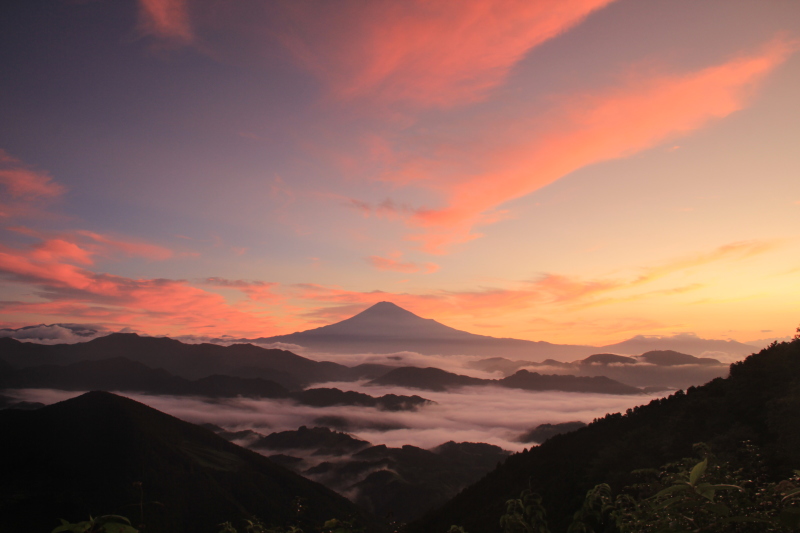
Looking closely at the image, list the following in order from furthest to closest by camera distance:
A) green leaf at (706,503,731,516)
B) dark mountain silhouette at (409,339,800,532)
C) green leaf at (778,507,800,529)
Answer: dark mountain silhouette at (409,339,800,532), green leaf at (706,503,731,516), green leaf at (778,507,800,529)

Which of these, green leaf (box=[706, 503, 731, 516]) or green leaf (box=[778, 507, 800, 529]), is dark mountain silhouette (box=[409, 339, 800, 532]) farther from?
green leaf (box=[778, 507, 800, 529])

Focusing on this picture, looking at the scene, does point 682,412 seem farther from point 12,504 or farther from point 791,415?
point 12,504

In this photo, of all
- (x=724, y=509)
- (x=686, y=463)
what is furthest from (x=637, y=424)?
(x=724, y=509)

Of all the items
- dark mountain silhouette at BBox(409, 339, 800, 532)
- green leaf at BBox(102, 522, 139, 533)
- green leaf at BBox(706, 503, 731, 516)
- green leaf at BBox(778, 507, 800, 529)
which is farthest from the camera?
dark mountain silhouette at BBox(409, 339, 800, 532)

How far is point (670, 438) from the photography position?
207ft

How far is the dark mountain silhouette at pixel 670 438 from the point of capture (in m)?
39.8

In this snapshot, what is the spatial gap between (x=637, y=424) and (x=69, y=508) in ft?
721

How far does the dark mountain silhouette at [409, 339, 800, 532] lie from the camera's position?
3984 centimetres

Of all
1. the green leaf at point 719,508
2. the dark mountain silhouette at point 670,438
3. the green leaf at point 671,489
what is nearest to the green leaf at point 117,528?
the green leaf at point 671,489

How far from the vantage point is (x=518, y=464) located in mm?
109375

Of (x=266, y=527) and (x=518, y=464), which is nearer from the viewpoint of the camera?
(x=266, y=527)

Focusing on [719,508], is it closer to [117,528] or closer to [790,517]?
[790,517]

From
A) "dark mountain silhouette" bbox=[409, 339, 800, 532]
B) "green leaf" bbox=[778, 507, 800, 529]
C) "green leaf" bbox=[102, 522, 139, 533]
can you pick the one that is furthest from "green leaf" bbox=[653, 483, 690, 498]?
"dark mountain silhouette" bbox=[409, 339, 800, 532]

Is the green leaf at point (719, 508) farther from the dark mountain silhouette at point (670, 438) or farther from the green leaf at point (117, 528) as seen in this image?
the dark mountain silhouette at point (670, 438)
